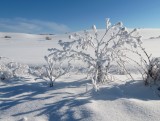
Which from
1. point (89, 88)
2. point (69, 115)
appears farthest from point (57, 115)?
point (89, 88)

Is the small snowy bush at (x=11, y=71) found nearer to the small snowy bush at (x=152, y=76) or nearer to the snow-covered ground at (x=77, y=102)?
the snow-covered ground at (x=77, y=102)

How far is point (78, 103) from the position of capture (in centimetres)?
277

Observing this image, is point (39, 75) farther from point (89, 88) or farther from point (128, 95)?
point (128, 95)

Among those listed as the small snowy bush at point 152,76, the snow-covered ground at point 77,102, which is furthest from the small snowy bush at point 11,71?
the small snowy bush at point 152,76

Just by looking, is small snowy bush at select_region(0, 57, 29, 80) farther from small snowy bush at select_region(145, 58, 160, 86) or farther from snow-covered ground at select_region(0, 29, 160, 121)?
small snowy bush at select_region(145, 58, 160, 86)

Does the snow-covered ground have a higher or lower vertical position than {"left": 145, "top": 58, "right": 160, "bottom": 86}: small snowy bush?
lower

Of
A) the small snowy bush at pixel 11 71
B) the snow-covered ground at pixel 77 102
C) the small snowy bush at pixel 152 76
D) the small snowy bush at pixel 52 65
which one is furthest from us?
the small snowy bush at pixel 11 71

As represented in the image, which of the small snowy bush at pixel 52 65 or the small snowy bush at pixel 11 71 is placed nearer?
the small snowy bush at pixel 52 65

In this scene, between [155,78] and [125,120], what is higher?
[155,78]

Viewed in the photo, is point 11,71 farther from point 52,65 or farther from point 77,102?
point 77,102

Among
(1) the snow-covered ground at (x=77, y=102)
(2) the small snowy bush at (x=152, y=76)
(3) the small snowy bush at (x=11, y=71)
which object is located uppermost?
(3) the small snowy bush at (x=11, y=71)

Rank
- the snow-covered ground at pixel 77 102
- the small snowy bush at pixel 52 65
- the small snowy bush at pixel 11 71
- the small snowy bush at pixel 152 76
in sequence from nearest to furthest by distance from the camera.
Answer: the snow-covered ground at pixel 77 102 → the small snowy bush at pixel 152 76 → the small snowy bush at pixel 52 65 → the small snowy bush at pixel 11 71

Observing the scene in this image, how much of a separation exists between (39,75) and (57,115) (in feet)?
4.02

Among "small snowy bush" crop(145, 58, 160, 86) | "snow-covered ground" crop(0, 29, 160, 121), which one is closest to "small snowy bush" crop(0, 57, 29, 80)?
"snow-covered ground" crop(0, 29, 160, 121)
